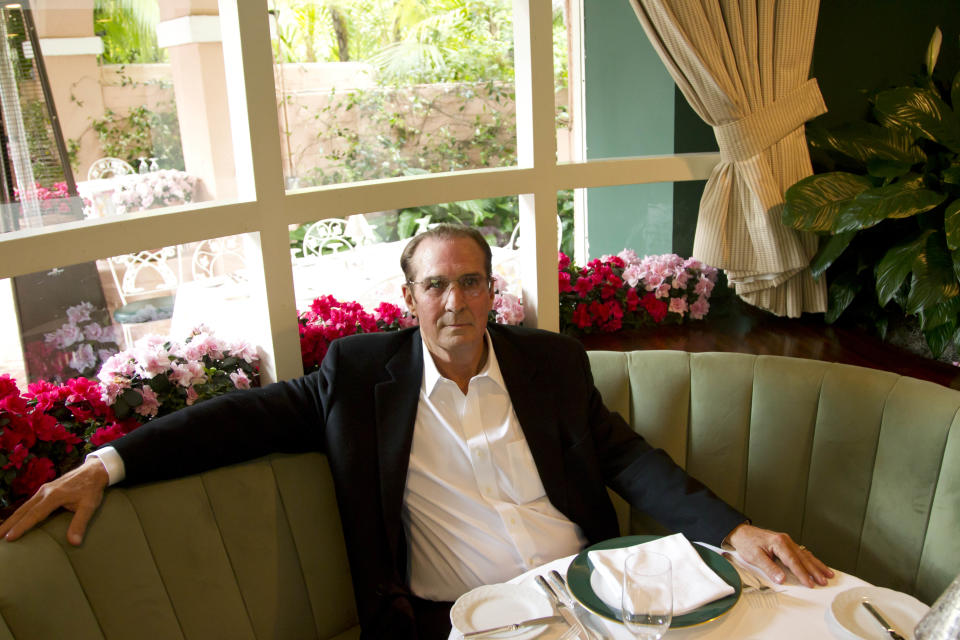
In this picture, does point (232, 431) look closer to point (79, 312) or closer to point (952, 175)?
point (79, 312)

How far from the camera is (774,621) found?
1.30m

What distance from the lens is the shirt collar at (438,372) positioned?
184 centimetres

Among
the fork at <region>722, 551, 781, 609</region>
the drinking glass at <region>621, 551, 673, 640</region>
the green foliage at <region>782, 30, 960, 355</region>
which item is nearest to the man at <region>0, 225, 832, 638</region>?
the fork at <region>722, 551, 781, 609</region>

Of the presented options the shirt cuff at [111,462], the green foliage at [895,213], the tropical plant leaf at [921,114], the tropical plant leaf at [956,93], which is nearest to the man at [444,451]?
the shirt cuff at [111,462]

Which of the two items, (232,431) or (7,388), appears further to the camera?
(232,431)

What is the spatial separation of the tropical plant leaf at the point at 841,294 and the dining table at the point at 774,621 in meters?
1.55

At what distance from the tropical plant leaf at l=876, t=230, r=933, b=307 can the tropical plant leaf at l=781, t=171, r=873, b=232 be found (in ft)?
0.75

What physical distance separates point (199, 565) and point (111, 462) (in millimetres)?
292

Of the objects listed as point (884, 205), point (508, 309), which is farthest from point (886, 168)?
point (508, 309)

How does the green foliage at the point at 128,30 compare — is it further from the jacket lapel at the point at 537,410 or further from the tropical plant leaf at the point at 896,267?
the tropical plant leaf at the point at 896,267

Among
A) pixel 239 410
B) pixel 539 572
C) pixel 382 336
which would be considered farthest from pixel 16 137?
pixel 539 572

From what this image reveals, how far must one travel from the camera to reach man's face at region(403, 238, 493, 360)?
179 centimetres

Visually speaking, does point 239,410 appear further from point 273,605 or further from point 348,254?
point 348,254

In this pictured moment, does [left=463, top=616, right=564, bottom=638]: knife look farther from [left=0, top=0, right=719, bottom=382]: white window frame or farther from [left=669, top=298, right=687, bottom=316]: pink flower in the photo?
[left=669, top=298, right=687, bottom=316]: pink flower
